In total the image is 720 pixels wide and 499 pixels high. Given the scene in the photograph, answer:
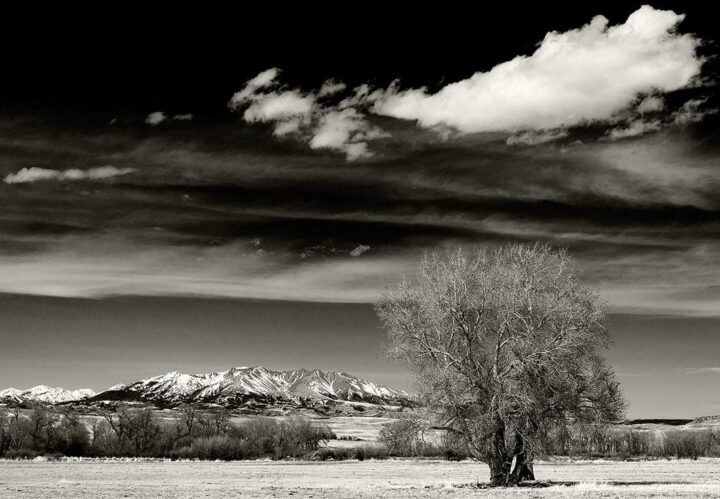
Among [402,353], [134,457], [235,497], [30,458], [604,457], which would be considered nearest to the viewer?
[235,497]

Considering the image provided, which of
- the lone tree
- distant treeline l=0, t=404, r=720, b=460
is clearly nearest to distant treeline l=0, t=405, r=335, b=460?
distant treeline l=0, t=404, r=720, b=460

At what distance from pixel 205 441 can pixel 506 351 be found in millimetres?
84671

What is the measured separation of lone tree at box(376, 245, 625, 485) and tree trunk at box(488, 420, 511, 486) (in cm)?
5

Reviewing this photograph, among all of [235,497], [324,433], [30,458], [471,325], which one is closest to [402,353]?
[471,325]

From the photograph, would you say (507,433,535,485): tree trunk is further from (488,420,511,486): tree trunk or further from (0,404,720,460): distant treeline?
(0,404,720,460): distant treeline

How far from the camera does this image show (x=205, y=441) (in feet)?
370

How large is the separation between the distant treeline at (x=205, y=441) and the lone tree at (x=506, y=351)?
6063 centimetres

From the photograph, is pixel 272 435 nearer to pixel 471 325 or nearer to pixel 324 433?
pixel 324 433

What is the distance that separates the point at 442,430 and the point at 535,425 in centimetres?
490

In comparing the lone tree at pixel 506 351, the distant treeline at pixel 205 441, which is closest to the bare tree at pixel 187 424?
the distant treeline at pixel 205 441

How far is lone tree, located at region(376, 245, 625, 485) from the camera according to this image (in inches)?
1460

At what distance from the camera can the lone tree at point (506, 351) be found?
37094 mm

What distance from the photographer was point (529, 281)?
1549 inches

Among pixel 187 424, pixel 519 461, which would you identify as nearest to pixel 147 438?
pixel 187 424
